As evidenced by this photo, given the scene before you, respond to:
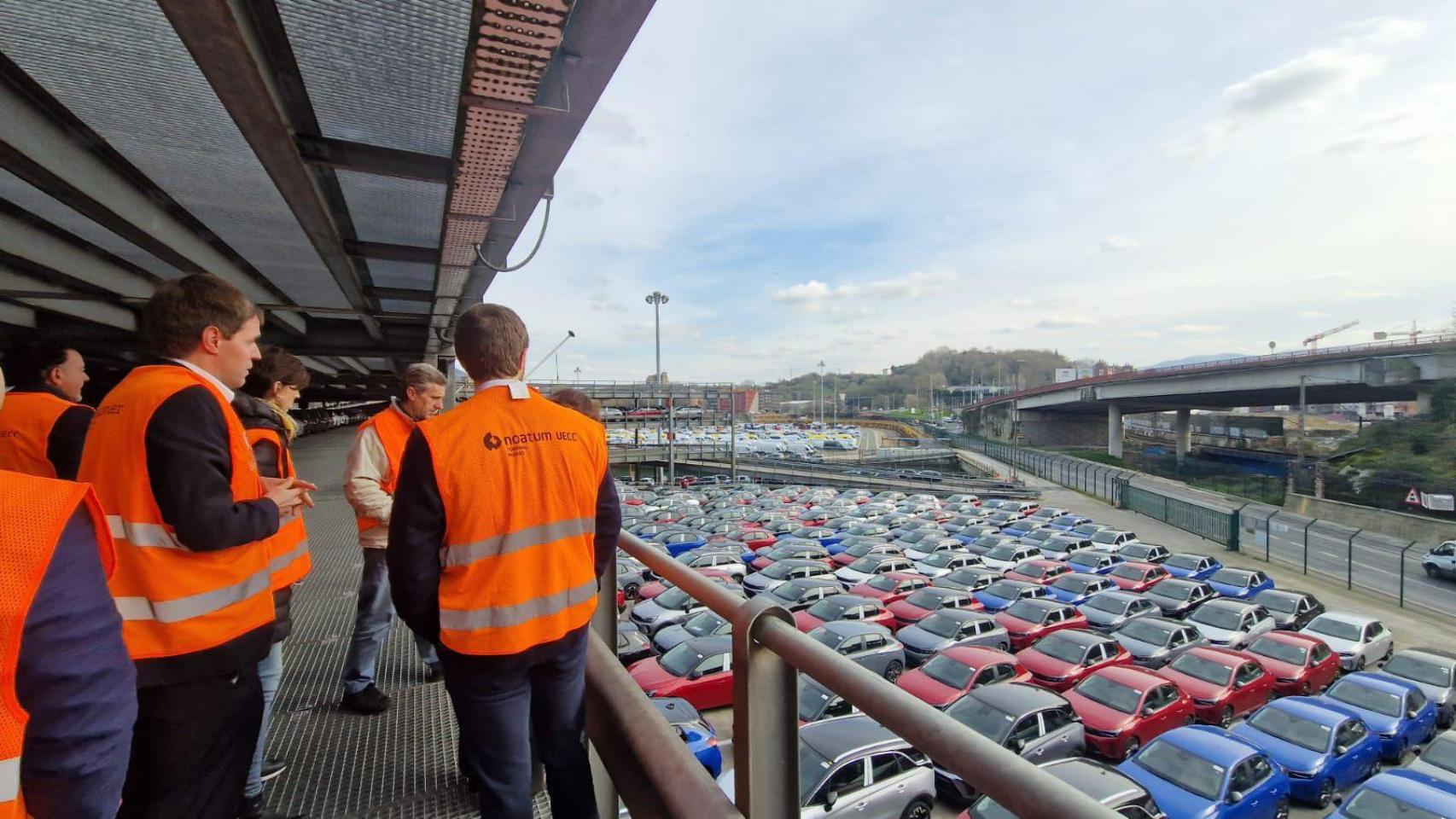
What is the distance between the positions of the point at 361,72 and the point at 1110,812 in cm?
319

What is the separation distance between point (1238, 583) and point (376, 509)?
66.4 ft

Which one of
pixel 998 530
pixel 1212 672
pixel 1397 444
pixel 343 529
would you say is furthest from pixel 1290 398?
pixel 343 529

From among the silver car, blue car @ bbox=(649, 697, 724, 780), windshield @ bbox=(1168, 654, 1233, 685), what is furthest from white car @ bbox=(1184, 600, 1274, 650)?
blue car @ bbox=(649, 697, 724, 780)

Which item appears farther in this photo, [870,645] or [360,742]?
[870,645]

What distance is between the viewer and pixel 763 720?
54.4 inches

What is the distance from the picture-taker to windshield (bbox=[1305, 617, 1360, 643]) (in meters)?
12.6

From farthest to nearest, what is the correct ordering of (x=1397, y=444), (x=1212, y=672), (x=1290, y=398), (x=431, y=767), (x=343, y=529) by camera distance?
(x=1290, y=398), (x=1397, y=444), (x=1212, y=672), (x=343, y=529), (x=431, y=767)

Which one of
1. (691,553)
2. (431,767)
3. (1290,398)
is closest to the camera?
(431,767)

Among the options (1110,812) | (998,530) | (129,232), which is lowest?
(998,530)

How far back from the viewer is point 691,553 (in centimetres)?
1802

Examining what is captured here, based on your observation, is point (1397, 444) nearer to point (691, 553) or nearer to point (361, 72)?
point (691, 553)

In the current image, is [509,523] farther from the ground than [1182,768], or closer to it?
farther from the ground

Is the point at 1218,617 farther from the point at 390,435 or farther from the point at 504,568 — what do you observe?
the point at 504,568

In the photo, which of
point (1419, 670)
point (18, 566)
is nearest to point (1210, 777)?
point (1419, 670)
